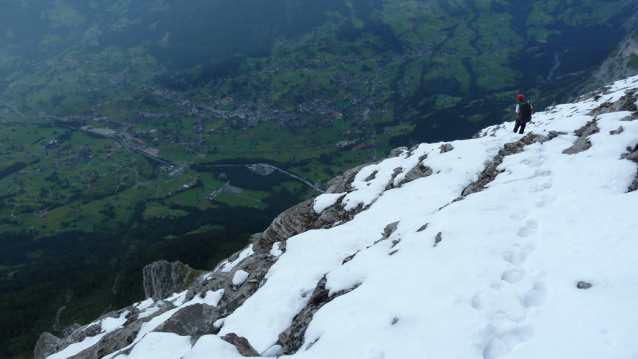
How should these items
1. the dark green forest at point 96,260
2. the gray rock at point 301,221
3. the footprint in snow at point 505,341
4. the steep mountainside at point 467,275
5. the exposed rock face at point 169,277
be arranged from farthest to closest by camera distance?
1. the dark green forest at point 96,260
2. the exposed rock face at point 169,277
3. the gray rock at point 301,221
4. the steep mountainside at point 467,275
5. the footprint in snow at point 505,341

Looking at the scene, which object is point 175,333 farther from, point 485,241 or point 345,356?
point 485,241

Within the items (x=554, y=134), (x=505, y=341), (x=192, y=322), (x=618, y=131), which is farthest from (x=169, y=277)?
(x=618, y=131)

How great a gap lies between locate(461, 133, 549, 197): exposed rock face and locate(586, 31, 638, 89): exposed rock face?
14924 cm

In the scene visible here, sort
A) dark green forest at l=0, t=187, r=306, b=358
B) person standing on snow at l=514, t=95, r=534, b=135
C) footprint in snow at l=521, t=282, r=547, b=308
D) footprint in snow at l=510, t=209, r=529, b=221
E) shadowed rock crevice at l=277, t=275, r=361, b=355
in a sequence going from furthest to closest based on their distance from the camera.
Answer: dark green forest at l=0, t=187, r=306, b=358 < person standing on snow at l=514, t=95, r=534, b=135 < footprint in snow at l=510, t=209, r=529, b=221 < shadowed rock crevice at l=277, t=275, r=361, b=355 < footprint in snow at l=521, t=282, r=547, b=308

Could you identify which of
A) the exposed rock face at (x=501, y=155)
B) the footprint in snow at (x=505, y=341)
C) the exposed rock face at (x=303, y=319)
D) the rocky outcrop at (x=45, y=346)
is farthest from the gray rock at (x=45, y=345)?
the exposed rock face at (x=501, y=155)

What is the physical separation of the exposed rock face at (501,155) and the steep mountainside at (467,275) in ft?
0.49

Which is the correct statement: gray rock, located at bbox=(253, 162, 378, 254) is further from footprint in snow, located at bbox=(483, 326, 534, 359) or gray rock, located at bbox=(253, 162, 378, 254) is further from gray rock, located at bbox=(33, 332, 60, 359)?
gray rock, located at bbox=(33, 332, 60, 359)

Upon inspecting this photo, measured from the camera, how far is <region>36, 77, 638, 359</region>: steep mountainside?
916cm

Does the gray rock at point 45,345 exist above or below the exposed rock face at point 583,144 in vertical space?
below

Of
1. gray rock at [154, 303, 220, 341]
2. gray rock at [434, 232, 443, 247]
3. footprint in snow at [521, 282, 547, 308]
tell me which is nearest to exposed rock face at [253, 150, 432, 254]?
gray rock at [154, 303, 220, 341]

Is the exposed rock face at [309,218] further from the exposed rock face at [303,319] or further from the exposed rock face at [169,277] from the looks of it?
the exposed rock face at [169,277]

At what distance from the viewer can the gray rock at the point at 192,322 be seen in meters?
20.0

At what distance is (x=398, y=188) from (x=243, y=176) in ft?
576

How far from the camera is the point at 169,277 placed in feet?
170
